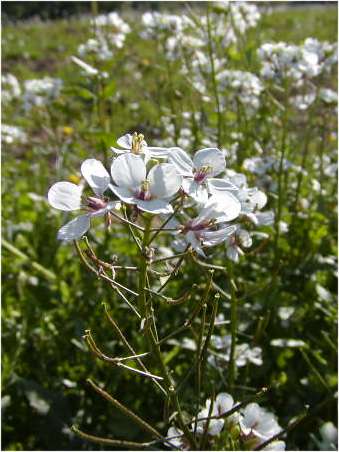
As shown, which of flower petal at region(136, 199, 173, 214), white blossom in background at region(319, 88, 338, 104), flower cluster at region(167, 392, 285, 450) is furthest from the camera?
white blossom in background at region(319, 88, 338, 104)

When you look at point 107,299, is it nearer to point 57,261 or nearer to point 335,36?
→ point 57,261

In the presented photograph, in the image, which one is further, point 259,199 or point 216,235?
point 259,199

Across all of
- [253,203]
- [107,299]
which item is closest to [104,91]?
[107,299]

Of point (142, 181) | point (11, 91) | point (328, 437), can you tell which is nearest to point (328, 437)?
point (328, 437)

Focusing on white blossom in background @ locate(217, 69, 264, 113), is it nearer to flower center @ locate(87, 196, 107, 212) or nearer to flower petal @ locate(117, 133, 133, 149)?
flower petal @ locate(117, 133, 133, 149)

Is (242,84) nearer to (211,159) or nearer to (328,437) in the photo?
Answer: (328,437)

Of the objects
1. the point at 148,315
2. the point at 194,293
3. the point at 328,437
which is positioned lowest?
the point at 328,437

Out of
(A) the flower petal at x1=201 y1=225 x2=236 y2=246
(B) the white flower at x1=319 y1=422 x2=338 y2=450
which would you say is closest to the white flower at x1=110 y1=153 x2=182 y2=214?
(A) the flower petal at x1=201 y1=225 x2=236 y2=246

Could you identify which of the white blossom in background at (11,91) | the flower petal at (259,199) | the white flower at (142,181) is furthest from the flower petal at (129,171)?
the white blossom in background at (11,91)
